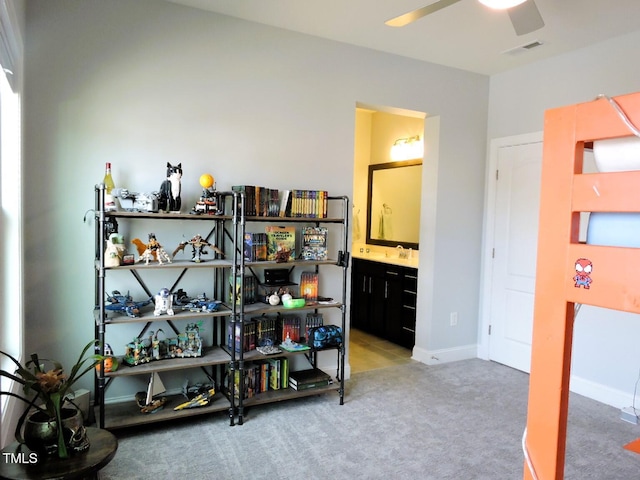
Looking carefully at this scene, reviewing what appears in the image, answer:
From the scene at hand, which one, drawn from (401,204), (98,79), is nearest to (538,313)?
(98,79)

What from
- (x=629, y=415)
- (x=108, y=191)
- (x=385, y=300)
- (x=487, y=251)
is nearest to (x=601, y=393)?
(x=629, y=415)

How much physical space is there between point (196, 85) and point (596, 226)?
269 centimetres

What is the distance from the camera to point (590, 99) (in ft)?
11.9

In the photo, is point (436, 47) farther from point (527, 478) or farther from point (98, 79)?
point (527, 478)

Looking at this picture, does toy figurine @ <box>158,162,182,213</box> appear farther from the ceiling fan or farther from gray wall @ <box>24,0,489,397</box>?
the ceiling fan

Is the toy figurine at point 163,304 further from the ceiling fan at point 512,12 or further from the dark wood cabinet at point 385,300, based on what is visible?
the dark wood cabinet at point 385,300

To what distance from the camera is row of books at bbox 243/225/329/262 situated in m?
3.09

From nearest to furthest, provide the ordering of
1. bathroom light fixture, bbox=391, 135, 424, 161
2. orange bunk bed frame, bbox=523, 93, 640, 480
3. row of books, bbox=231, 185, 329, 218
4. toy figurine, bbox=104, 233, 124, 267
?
orange bunk bed frame, bbox=523, 93, 640, 480, toy figurine, bbox=104, 233, 124, 267, row of books, bbox=231, 185, 329, 218, bathroom light fixture, bbox=391, 135, 424, 161

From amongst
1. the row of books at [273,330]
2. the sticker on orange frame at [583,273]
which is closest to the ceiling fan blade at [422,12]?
the sticker on orange frame at [583,273]

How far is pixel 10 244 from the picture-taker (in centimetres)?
247

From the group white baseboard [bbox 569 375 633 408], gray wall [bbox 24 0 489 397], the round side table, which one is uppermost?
gray wall [bbox 24 0 489 397]

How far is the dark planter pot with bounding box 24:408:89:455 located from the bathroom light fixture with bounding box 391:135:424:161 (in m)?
4.18

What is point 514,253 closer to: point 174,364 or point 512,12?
point 512,12

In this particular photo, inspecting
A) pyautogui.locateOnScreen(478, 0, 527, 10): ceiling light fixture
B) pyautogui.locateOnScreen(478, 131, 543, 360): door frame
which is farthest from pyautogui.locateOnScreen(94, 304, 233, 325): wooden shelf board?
pyautogui.locateOnScreen(478, 131, 543, 360): door frame
